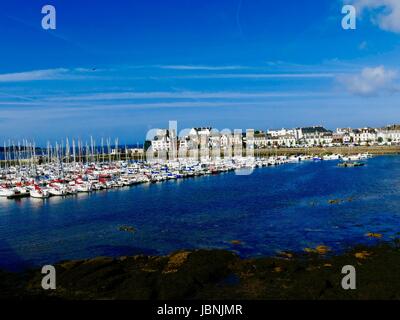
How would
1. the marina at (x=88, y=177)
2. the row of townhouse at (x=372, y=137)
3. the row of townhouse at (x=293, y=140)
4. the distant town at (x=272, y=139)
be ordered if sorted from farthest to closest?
the row of townhouse at (x=293, y=140)
the row of townhouse at (x=372, y=137)
the distant town at (x=272, y=139)
the marina at (x=88, y=177)

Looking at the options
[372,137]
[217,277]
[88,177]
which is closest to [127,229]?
[217,277]

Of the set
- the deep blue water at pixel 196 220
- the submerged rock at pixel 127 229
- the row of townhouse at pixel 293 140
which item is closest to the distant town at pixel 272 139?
the row of townhouse at pixel 293 140

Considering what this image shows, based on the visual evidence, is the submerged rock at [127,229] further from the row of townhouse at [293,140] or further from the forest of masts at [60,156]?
the row of townhouse at [293,140]

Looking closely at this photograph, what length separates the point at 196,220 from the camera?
27.0 meters

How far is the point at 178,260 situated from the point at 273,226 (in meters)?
8.64

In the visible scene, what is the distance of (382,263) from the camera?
16.2 meters

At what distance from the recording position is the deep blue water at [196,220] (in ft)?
66.8

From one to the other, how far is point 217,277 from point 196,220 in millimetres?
11542

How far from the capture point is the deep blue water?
66.8 ft

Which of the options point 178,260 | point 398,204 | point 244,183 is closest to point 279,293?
point 178,260

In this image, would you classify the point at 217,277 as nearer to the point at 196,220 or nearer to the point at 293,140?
the point at 196,220

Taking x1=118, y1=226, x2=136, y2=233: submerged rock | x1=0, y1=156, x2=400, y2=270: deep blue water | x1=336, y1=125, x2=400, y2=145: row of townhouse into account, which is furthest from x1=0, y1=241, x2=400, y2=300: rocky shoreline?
x1=336, y1=125, x2=400, y2=145: row of townhouse

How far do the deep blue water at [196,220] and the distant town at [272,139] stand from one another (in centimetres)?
5651
